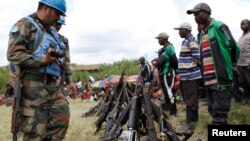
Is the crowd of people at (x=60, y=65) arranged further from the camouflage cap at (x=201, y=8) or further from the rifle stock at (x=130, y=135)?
the rifle stock at (x=130, y=135)

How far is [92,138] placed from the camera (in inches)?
284

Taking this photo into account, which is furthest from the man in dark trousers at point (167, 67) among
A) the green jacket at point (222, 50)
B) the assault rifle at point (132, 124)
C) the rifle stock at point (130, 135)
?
the rifle stock at point (130, 135)

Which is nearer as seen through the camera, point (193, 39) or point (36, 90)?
point (36, 90)

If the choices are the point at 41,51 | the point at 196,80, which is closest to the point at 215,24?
the point at 196,80

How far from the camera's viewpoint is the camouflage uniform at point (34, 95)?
4527mm

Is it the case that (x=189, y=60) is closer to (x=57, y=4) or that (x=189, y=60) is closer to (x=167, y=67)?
(x=167, y=67)

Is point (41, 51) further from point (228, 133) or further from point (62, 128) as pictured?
point (228, 133)

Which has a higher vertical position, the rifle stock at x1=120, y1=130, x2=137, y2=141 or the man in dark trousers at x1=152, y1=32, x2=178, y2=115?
the man in dark trousers at x1=152, y1=32, x2=178, y2=115

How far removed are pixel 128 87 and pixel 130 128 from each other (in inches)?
93.9

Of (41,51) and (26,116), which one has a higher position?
(41,51)

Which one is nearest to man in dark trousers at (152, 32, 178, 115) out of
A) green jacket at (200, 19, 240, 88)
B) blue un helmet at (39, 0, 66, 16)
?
green jacket at (200, 19, 240, 88)

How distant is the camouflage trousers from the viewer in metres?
4.66

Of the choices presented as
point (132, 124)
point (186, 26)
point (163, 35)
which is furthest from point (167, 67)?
point (132, 124)

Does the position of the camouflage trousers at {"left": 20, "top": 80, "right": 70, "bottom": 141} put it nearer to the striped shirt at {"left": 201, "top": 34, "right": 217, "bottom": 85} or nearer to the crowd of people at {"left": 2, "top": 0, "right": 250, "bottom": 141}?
the crowd of people at {"left": 2, "top": 0, "right": 250, "bottom": 141}
